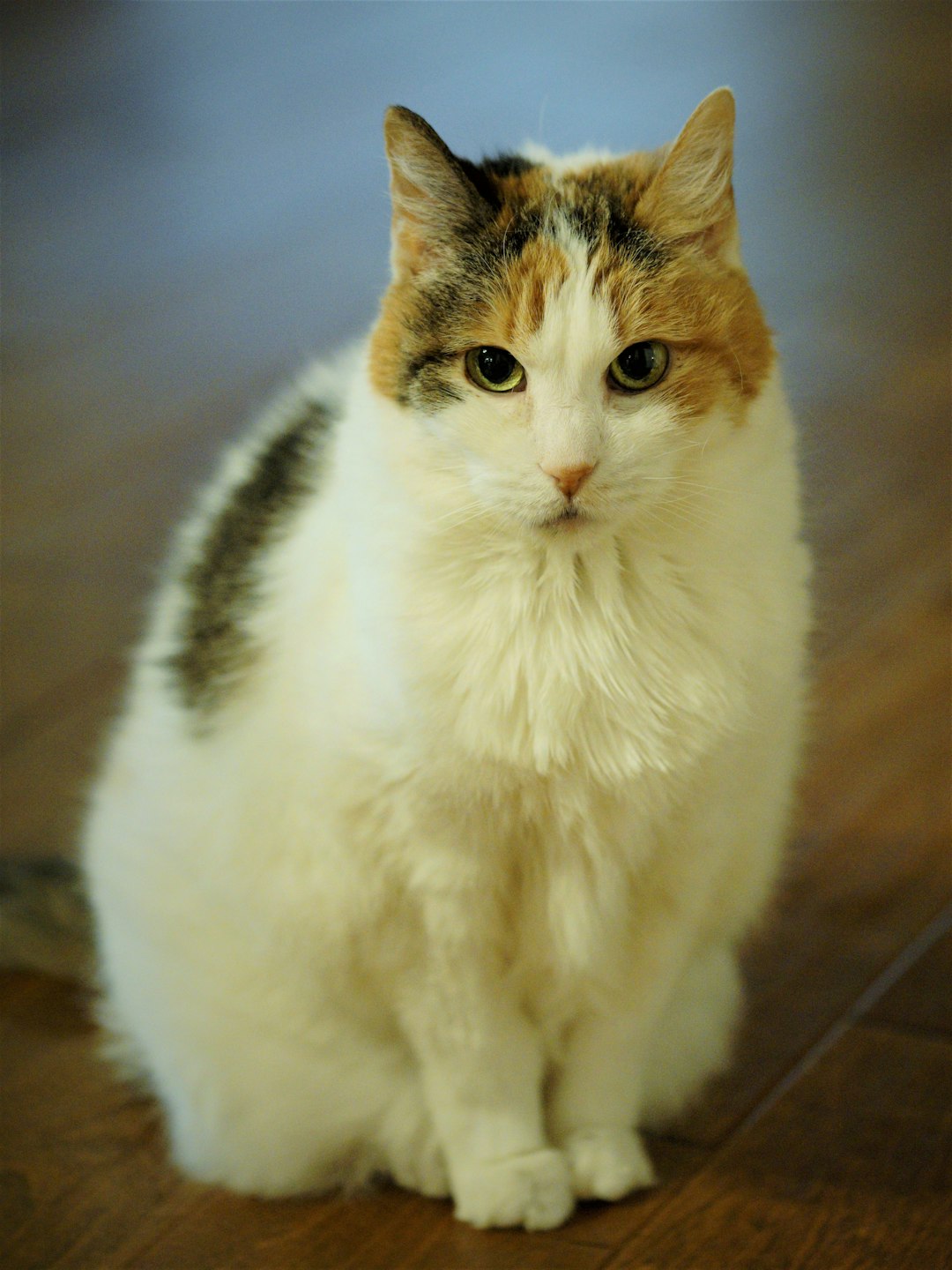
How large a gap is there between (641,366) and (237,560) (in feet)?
1.56

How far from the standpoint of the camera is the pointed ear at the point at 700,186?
1047mm

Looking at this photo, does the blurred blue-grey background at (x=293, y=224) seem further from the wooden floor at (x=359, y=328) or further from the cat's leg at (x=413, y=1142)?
the cat's leg at (x=413, y=1142)

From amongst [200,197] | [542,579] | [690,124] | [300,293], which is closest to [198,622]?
[542,579]

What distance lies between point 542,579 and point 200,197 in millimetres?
3143

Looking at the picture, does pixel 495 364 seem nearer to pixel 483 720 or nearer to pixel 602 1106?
pixel 483 720

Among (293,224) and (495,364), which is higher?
(293,224)

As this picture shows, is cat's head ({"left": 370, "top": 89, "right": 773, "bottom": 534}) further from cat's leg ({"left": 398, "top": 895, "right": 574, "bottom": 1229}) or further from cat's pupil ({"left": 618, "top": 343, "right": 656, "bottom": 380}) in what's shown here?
cat's leg ({"left": 398, "top": 895, "right": 574, "bottom": 1229})

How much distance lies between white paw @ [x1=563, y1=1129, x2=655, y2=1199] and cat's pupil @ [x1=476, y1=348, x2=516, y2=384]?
744 mm

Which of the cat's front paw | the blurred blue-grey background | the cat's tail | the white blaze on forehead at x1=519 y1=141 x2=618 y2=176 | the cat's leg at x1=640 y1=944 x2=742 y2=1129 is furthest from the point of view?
the blurred blue-grey background

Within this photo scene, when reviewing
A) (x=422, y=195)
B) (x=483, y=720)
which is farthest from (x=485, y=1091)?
(x=422, y=195)

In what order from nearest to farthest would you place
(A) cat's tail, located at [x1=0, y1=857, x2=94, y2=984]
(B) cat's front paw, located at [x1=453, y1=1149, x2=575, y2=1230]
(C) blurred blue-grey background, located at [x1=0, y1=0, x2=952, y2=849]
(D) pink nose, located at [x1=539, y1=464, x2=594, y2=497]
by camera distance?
(D) pink nose, located at [x1=539, y1=464, x2=594, y2=497]
(B) cat's front paw, located at [x1=453, y1=1149, x2=575, y2=1230]
(A) cat's tail, located at [x1=0, y1=857, x2=94, y2=984]
(C) blurred blue-grey background, located at [x1=0, y1=0, x2=952, y2=849]

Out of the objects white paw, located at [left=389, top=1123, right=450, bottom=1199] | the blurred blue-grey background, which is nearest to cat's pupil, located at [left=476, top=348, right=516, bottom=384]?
the blurred blue-grey background

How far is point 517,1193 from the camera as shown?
4.24 feet

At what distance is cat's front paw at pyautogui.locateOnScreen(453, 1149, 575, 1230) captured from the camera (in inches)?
50.9
